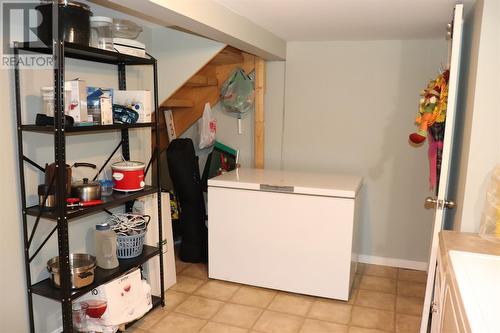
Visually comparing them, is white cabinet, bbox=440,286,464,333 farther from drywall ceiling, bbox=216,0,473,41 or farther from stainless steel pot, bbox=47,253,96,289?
stainless steel pot, bbox=47,253,96,289

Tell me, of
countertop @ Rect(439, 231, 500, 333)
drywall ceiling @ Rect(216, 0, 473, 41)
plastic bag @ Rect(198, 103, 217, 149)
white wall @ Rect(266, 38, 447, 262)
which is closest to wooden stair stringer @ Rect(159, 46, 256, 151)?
plastic bag @ Rect(198, 103, 217, 149)

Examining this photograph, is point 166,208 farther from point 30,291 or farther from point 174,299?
point 30,291

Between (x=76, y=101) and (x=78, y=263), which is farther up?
(x=76, y=101)

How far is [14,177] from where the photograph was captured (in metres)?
2.03

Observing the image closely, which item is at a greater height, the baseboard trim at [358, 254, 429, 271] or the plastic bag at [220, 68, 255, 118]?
the plastic bag at [220, 68, 255, 118]

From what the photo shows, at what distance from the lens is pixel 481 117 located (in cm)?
203

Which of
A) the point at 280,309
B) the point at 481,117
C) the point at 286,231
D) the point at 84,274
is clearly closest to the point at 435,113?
the point at 481,117

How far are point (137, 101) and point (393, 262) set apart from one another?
2475 millimetres

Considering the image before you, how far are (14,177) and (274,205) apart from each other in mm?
1580

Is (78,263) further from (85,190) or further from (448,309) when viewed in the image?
(448,309)

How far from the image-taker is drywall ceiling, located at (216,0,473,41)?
2197 millimetres

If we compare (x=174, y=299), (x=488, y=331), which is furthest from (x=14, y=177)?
(x=488, y=331)

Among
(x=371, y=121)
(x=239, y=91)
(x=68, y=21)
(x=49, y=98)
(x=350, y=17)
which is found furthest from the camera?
(x=239, y=91)

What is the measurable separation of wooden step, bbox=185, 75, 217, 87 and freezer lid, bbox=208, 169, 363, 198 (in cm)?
81
